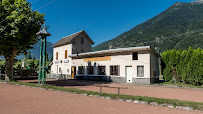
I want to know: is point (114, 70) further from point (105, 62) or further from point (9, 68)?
point (9, 68)

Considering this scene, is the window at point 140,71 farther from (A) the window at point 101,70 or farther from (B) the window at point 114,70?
(A) the window at point 101,70

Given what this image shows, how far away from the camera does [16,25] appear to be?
1578cm

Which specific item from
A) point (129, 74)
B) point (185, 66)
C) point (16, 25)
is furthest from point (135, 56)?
point (16, 25)

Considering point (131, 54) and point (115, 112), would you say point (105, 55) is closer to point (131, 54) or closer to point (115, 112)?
point (131, 54)

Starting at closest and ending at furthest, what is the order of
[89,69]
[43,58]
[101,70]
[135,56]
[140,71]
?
[43,58]
[140,71]
[135,56]
[101,70]
[89,69]

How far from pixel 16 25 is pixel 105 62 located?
12.3 metres

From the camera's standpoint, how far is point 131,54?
60.3 ft

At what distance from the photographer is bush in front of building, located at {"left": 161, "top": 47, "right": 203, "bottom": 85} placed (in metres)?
14.7

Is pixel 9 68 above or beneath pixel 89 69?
above

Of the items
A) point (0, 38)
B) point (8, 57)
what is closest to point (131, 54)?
point (0, 38)

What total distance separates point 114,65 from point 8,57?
583 inches

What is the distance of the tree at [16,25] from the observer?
15.5m

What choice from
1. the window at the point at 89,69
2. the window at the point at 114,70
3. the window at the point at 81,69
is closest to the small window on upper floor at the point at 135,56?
the window at the point at 114,70

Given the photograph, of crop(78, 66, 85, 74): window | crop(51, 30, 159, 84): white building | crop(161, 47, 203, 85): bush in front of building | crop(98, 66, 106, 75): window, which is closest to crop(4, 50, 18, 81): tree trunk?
crop(51, 30, 159, 84): white building
